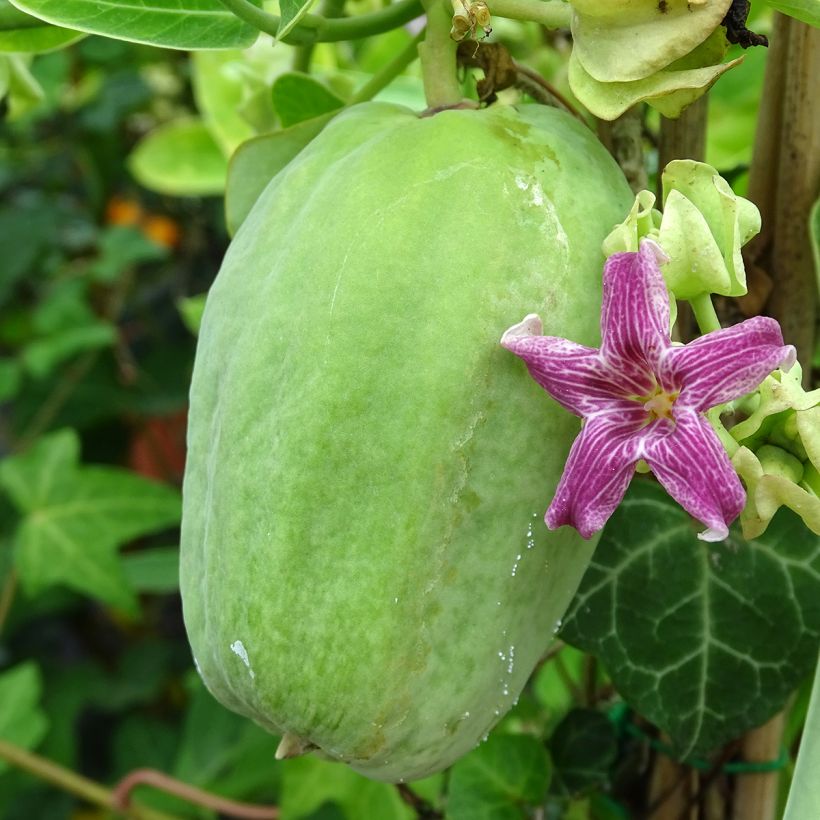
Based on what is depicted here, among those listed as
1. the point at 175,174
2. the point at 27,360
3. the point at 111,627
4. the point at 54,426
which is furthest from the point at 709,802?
the point at 111,627

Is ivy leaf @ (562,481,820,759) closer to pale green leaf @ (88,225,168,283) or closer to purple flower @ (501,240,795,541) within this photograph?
purple flower @ (501,240,795,541)

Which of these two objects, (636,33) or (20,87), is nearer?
(636,33)

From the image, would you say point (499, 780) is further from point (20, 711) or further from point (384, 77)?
point (20, 711)

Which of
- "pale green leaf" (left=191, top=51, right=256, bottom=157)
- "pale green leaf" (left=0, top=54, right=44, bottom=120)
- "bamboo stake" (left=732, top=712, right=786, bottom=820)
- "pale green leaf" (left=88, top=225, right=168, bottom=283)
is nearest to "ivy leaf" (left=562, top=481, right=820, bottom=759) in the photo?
"bamboo stake" (left=732, top=712, right=786, bottom=820)

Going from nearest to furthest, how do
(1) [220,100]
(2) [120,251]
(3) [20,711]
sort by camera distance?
1. (1) [220,100]
2. (3) [20,711]
3. (2) [120,251]

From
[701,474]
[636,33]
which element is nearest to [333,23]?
[636,33]
